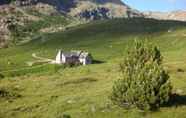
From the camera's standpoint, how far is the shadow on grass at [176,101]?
223 ft

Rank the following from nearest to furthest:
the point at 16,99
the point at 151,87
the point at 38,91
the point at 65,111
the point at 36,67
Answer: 1. the point at 151,87
2. the point at 65,111
3. the point at 16,99
4. the point at 38,91
5. the point at 36,67

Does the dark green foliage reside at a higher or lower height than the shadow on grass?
higher

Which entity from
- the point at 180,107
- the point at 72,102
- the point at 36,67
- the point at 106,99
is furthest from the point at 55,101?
the point at 36,67

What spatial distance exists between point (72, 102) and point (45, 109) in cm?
561

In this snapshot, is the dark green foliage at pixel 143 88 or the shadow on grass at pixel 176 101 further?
the shadow on grass at pixel 176 101

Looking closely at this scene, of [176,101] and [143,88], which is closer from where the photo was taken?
[143,88]

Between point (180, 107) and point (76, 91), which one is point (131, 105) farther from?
point (76, 91)

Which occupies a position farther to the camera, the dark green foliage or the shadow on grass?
the shadow on grass

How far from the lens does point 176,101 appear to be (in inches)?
2758

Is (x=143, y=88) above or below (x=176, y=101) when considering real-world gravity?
above

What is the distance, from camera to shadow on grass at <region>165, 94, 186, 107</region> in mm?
68113

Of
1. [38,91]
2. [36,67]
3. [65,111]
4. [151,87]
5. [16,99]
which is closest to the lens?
[151,87]

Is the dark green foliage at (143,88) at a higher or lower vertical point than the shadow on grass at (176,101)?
higher

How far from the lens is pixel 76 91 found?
90.1 m
